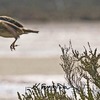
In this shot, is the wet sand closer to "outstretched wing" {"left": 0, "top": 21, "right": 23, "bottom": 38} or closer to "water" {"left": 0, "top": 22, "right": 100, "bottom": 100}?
"water" {"left": 0, "top": 22, "right": 100, "bottom": 100}

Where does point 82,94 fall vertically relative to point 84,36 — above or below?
below

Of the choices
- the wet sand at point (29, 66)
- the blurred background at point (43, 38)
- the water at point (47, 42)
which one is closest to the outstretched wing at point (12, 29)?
the blurred background at point (43, 38)

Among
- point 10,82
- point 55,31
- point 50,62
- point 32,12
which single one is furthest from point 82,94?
point 32,12

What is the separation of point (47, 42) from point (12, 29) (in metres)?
24.1

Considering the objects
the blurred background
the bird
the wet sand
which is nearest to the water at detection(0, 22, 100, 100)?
the blurred background

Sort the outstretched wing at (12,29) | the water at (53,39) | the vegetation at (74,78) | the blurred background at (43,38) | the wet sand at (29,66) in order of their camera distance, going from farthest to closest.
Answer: the water at (53,39), the wet sand at (29,66), the blurred background at (43,38), the vegetation at (74,78), the outstretched wing at (12,29)

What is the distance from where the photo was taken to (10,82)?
1512 cm

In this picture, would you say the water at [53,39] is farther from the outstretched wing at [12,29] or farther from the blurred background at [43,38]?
the outstretched wing at [12,29]

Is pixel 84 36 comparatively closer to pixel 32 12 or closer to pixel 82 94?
pixel 32 12

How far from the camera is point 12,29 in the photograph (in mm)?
3627

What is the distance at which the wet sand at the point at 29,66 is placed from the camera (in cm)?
1777

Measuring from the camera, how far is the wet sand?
17.8 metres

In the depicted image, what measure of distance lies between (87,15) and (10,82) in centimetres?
2433

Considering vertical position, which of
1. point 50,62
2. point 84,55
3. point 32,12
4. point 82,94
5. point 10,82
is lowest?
point 82,94
